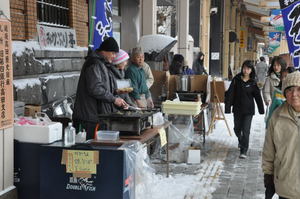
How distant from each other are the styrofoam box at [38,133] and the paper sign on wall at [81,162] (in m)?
0.27

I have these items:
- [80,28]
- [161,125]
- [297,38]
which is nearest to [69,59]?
[80,28]

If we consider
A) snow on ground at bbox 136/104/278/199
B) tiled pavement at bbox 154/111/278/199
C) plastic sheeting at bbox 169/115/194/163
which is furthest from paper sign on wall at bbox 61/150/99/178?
plastic sheeting at bbox 169/115/194/163

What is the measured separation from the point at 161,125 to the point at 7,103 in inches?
90.3

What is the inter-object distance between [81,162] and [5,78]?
1018mm

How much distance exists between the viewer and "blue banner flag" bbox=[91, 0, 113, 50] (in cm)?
732

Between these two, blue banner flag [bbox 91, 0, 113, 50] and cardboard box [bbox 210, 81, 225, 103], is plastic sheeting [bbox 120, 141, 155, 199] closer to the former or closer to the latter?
blue banner flag [bbox 91, 0, 113, 50]

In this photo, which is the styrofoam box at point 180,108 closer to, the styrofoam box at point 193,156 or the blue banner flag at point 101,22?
the styrofoam box at point 193,156

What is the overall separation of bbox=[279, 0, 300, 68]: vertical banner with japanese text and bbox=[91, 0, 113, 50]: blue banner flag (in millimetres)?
3135

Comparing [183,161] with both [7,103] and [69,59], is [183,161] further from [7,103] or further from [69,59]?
[7,103]

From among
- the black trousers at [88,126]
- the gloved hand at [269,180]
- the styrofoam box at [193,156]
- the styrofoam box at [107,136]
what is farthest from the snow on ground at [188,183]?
the gloved hand at [269,180]

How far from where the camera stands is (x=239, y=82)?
8.34m

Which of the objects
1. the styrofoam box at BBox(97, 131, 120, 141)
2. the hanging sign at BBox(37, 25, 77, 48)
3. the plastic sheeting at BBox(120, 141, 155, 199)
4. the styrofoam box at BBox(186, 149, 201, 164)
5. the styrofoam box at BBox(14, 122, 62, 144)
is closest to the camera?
the plastic sheeting at BBox(120, 141, 155, 199)

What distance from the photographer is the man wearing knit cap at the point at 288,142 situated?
3.42 meters

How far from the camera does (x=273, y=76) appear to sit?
7988 millimetres
